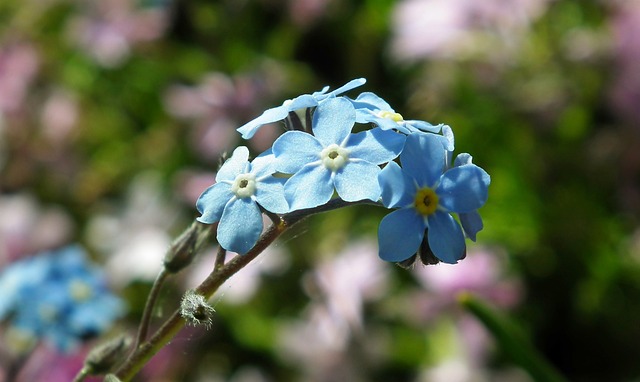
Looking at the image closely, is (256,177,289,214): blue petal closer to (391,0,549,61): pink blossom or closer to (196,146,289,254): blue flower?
(196,146,289,254): blue flower

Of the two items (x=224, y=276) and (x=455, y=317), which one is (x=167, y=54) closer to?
(x=455, y=317)

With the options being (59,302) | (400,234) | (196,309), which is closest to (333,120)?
(400,234)

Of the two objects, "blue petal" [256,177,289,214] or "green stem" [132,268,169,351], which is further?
"green stem" [132,268,169,351]

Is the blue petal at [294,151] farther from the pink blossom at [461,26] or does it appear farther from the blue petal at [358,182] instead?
the pink blossom at [461,26]

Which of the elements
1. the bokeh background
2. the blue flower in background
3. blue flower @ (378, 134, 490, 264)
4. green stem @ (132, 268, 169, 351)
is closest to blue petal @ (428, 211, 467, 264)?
blue flower @ (378, 134, 490, 264)

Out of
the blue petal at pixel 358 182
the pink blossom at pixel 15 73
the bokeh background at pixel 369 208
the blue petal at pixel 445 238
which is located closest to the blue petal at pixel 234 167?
the blue petal at pixel 358 182

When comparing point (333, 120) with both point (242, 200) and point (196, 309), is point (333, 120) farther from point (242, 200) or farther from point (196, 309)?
point (196, 309)
